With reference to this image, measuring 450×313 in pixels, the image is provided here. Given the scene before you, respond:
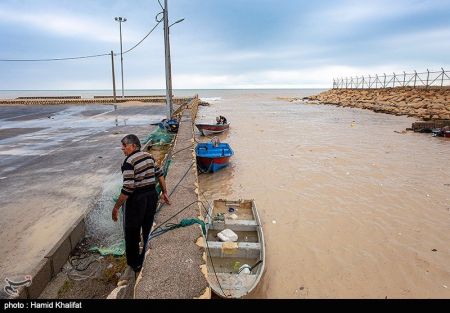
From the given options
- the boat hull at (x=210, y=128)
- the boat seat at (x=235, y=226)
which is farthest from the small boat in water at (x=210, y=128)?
the boat seat at (x=235, y=226)

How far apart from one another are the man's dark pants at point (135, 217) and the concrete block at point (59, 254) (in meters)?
1.22

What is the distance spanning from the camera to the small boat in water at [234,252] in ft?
16.4

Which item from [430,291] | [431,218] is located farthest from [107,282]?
[431,218]

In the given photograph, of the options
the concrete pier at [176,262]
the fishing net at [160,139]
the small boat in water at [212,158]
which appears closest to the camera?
the concrete pier at [176,262]

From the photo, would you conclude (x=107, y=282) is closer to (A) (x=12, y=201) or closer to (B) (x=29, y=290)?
(B) (x=29, y=290)

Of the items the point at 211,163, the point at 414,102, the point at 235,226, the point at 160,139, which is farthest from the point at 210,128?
the point at 414,102

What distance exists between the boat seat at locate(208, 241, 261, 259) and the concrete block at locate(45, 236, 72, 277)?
2510 millimetres

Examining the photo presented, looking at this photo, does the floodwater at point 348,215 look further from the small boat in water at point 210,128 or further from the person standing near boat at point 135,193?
the small boat in water at point 210,128

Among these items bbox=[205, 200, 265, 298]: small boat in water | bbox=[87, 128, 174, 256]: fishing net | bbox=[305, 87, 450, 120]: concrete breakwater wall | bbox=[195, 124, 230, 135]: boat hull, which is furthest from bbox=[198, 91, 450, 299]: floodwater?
bbox=[305, 87, 450, 120]: concrete breakwater wall

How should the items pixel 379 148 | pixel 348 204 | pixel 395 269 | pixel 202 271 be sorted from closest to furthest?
pixel 202 271
pixel 395 269
pixel 348 204
pixel 379 148

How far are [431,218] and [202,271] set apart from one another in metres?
6.98

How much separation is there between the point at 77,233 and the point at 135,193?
2113 millimetres

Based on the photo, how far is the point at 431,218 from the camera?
830cm

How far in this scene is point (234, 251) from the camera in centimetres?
586
